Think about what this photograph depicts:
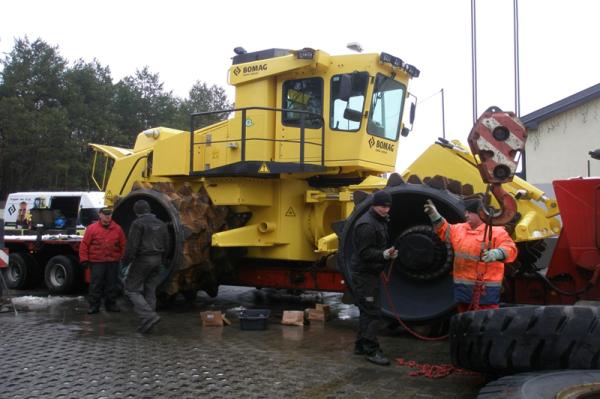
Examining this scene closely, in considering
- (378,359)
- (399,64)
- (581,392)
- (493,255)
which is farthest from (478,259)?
(399,64)

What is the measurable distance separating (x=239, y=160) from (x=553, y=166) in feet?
43.7

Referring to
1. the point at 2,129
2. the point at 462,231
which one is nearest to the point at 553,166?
the point at 462,231

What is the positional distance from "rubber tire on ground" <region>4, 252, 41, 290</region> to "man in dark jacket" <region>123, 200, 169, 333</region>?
559cm

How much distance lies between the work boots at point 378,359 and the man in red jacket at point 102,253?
492cm

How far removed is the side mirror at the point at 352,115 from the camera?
892 centimetres

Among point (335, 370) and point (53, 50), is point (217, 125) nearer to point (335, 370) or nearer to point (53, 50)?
point (335, 370)

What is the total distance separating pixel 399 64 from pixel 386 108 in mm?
713

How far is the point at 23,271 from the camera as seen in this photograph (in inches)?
492

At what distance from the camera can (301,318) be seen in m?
8.32

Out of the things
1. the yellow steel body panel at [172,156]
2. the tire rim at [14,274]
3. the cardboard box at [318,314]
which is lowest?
the cardboard box at [318,314]

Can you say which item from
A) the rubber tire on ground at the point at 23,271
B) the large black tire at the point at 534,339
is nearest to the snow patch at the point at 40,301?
the rubber tire on ground at the point at 23,271

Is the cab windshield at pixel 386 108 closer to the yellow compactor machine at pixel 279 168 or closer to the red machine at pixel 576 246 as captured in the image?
the yellow compactor machine at pixel 279 168

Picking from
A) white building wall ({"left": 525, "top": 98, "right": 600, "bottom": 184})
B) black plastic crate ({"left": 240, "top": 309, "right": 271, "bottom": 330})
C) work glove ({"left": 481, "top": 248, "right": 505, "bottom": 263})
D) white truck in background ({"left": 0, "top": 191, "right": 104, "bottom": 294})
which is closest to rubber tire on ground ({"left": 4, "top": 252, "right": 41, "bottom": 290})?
white truck in background ({"left": 0, "top": 191, "right": 104, "bottom": 294})

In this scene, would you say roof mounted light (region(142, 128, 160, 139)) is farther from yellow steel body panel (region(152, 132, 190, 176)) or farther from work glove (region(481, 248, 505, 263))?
work glove (region(481, 248, 505, 263))
